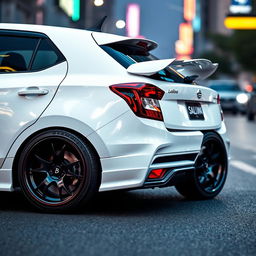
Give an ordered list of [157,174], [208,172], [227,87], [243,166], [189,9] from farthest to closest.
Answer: [189,9] < [227,87] < [243,166] < [208,172] < [157,174]

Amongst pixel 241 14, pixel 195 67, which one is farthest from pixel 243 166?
pixel 241 14

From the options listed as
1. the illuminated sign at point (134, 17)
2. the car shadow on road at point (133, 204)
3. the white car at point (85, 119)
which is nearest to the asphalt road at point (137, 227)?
the car shadow on road at point (133, 204)

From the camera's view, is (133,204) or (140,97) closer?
(140,97)

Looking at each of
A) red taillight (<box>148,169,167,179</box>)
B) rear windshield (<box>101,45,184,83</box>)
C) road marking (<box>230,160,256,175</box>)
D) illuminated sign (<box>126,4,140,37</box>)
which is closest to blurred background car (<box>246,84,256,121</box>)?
road marking (<box>230,160,256,175</box>)

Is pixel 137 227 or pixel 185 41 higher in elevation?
pixel 137 227

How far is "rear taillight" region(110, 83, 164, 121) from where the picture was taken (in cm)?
605

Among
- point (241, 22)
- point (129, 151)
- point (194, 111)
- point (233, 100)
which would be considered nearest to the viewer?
point (129, 151)

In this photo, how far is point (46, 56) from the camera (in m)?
6.46

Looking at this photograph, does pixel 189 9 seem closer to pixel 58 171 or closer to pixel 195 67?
pixel 195 67

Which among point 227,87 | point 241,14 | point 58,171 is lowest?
point 227,87

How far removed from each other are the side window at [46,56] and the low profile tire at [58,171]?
61cm

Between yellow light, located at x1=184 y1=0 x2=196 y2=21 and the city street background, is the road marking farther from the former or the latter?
yellow light, located at x1=184 y1=0 x2=196 y2=21

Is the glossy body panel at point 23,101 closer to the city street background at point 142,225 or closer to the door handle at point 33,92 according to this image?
the door handle at point 33,92

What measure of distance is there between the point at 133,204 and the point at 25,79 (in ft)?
5.08
